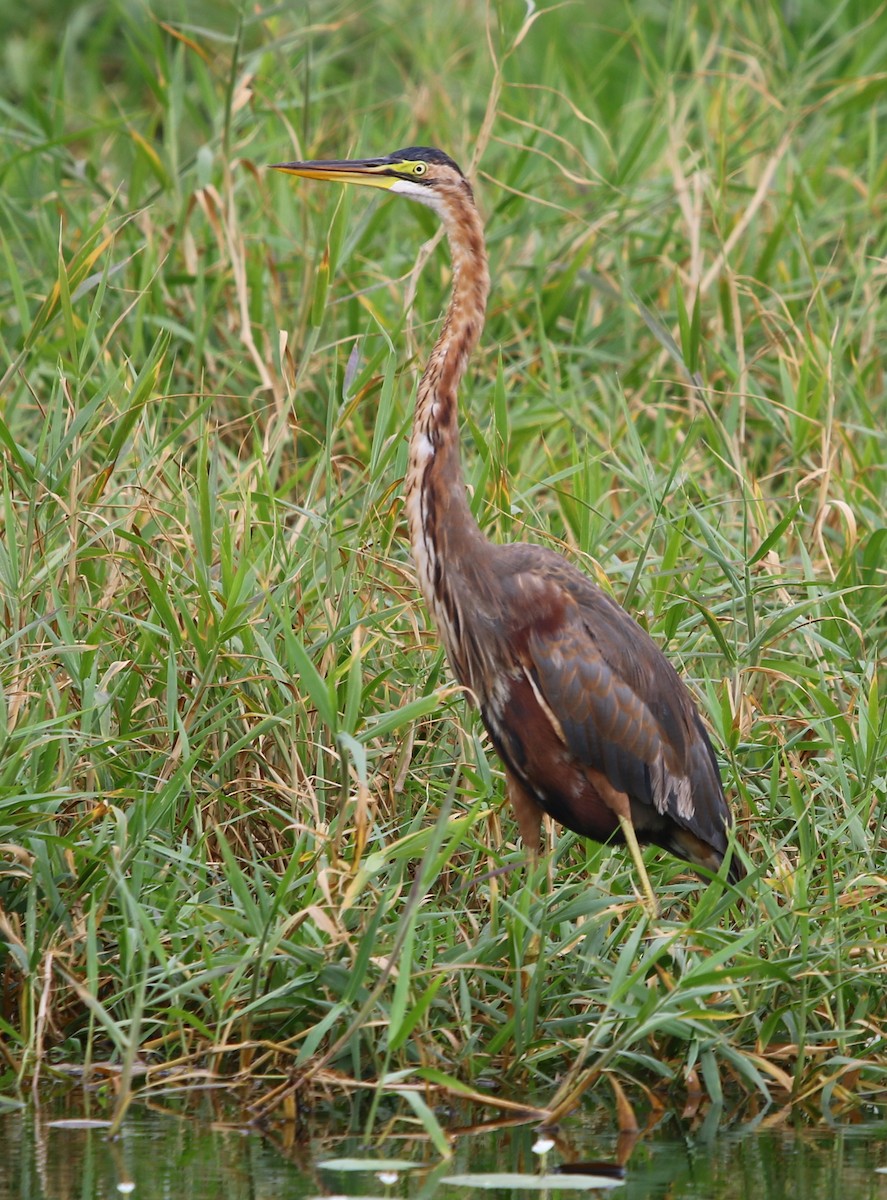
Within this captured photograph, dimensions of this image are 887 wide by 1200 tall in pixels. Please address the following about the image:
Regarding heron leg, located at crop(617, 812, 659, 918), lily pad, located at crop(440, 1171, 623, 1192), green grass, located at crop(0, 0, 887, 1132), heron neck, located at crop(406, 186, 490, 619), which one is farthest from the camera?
heron neck, located at crop(406, 186, 490, 619)

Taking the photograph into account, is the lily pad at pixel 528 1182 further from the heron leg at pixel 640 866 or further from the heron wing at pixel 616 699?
the heron wing at pixel 616 699

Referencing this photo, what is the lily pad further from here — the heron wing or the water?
the heron wing

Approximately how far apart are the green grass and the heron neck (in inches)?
10.9

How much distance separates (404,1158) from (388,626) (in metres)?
1.84

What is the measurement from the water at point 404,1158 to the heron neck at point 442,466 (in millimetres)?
1315

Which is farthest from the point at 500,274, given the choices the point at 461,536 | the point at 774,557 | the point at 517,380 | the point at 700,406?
Answer: the point at 461,536

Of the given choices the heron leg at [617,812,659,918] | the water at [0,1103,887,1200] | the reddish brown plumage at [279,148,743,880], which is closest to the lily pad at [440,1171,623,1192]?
the water at [0,1103,887,1200]

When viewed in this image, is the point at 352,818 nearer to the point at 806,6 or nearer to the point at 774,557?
the point at 774,557

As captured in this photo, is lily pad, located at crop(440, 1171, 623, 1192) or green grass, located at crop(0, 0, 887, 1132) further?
green grass, located at crop(0, 0, 887, 1132)

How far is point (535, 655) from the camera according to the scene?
4465 millimetres

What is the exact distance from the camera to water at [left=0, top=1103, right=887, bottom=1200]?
11.4ft

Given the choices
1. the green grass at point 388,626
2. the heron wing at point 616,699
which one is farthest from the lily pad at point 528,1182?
the heron wing at point 616,699

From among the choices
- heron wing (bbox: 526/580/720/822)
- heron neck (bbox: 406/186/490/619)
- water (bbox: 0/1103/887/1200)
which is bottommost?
water (bbox: 0/1103/887/1200)

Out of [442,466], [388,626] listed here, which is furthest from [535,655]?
[388,626]
